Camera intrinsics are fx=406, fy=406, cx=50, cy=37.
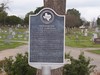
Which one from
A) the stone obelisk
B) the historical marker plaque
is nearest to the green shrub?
the stone obelisk

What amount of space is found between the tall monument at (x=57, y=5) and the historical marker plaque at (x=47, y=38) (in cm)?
80

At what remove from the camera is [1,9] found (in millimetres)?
92750

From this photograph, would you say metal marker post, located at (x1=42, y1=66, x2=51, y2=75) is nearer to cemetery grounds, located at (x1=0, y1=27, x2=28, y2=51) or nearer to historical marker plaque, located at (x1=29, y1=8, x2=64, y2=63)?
historical marker plaque, located at (x1=29, y1=8, x2=64, y2=63)

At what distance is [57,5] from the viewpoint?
8.89 metres

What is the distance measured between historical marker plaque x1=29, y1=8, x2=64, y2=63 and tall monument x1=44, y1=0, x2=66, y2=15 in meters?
0.80

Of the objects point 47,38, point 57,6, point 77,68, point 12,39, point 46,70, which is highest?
point 57,6

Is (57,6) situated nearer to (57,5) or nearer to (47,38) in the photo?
(57,5)

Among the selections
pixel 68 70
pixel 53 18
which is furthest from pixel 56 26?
pixel 68 70

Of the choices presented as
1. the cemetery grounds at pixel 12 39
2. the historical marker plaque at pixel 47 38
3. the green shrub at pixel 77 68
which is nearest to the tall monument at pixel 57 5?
the historical marker plaque at pixel 47 38

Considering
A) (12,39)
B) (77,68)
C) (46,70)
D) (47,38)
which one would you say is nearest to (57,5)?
(47,38)

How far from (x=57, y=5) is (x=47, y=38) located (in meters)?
1.18

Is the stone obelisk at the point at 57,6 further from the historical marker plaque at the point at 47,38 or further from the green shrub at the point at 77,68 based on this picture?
the green shrub at the point at 77,68

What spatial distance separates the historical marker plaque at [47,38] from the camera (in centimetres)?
800

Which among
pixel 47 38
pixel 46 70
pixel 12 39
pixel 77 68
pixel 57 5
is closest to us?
pixel 47 38
